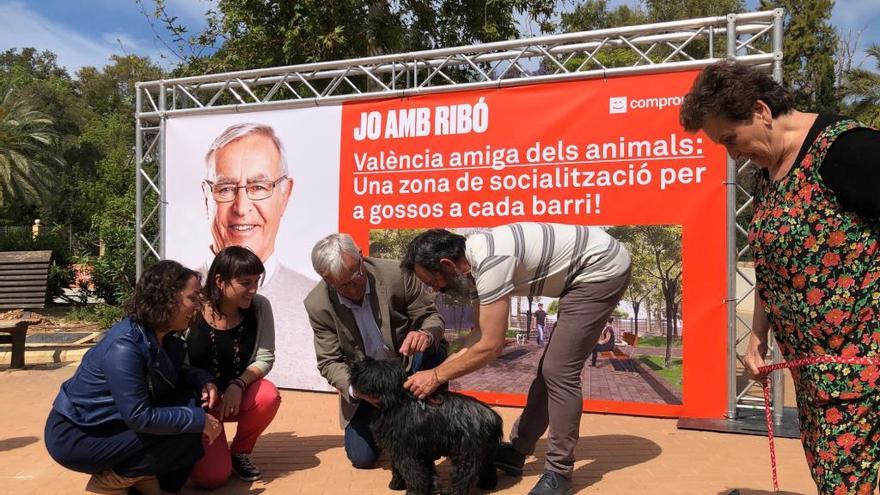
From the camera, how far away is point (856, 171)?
5.98 ft

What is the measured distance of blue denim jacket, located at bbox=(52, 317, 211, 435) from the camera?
2.96 meters

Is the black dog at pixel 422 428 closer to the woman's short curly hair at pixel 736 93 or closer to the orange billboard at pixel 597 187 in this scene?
the woman's short curly hair at pixel 736 93

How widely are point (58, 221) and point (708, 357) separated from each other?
1232 inches

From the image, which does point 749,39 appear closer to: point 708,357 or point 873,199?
point 708,357

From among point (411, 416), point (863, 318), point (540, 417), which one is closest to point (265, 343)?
point (411, 416)

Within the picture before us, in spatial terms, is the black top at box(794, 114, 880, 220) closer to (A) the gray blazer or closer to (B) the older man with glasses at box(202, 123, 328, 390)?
(A) the gray blazer

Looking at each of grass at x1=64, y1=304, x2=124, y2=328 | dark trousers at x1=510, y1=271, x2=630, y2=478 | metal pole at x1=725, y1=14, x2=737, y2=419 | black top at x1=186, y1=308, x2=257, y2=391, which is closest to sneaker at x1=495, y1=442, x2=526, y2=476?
dark trousers at x1=510, y1=271, x2=630, y2=478

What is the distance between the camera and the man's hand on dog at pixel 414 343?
3625mm

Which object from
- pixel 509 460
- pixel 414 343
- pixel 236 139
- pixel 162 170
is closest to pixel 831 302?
pixel 414 343

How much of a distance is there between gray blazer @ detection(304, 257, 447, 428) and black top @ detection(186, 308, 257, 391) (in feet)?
1.22

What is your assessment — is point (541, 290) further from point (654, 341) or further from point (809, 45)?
point (809, 45)

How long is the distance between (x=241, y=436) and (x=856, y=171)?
11.1 feet

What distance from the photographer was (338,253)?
3564 mm

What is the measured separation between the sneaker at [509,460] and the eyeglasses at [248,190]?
11.9 feet
